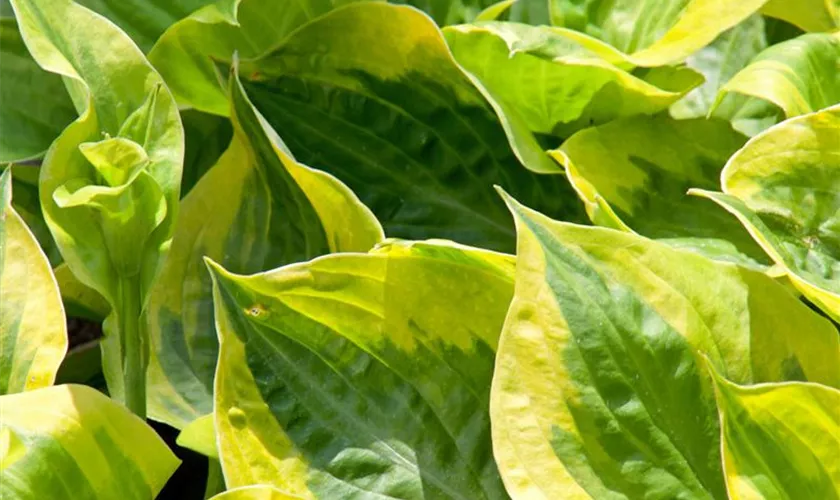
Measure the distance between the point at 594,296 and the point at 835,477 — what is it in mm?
136

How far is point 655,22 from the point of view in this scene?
2.27ft

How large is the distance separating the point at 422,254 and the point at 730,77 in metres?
0.36

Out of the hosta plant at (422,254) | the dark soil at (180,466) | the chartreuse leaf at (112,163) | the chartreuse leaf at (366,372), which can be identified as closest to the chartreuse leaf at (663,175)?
the hosta plant at (422,254)

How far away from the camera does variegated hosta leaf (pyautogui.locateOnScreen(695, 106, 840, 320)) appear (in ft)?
1.78

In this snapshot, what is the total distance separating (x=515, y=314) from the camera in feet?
1.50

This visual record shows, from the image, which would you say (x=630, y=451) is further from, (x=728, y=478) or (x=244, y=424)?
(x=244, y=424)

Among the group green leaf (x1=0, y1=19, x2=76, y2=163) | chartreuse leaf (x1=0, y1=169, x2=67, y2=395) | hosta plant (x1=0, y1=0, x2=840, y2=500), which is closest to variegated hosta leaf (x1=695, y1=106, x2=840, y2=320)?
hosta plant (x1=0, y1=0, x2=840, y2=500)

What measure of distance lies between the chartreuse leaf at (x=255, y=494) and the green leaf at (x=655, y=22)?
34cm

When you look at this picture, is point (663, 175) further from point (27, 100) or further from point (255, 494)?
point (27, 100)

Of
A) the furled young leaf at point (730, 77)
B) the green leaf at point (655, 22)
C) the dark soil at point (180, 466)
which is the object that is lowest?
the dark soil at point (180, 466)

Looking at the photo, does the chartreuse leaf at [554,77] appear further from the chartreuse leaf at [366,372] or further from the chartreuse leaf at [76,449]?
the chartreuse leaf at [76,449]

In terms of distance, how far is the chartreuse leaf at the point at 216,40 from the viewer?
26.5 inches

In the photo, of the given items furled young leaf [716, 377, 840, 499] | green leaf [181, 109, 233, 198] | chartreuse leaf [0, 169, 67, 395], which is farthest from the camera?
green leaf [181, 109, 233, 198]

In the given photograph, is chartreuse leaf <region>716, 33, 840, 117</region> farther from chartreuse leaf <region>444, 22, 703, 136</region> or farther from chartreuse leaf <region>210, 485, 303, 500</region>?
chartreuse leaf <region>210, 485, 303, 500</region>
